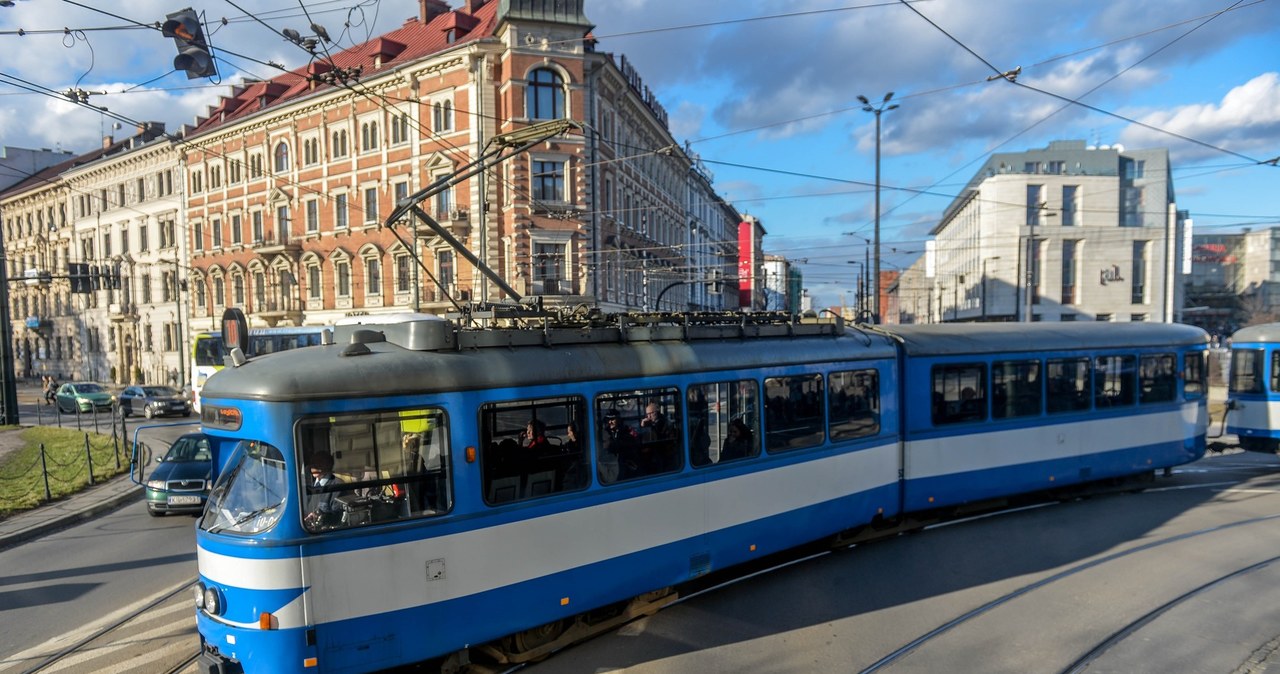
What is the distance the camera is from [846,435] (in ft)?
A: 30.6

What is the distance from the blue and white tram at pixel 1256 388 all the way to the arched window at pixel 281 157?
41.5 metres

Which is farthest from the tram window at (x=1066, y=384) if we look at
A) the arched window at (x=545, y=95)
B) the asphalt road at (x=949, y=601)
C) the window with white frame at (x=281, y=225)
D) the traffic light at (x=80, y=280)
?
the window with white frame at (x=281, y=225)

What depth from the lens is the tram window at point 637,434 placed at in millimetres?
6793

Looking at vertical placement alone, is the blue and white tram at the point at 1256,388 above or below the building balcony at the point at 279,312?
below

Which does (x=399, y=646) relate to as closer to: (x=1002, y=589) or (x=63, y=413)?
(x=1002, y=589)

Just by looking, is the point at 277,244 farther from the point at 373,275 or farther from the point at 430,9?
the point at 430,9

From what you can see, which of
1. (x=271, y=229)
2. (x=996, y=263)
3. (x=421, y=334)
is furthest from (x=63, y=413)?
(x=996, y=263)

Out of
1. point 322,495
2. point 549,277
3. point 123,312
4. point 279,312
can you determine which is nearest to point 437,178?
point 549,277

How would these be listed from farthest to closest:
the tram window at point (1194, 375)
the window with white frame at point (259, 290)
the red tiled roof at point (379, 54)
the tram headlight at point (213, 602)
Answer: the window with white frame at point (259, 290) → the red tiled roof at point (379, 54) → the tram window at point (1194, 375) → the tram headlight at point (213, 602)

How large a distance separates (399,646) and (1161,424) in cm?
1283

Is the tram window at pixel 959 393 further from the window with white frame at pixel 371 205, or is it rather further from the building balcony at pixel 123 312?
the building balcony at pixel 123 312

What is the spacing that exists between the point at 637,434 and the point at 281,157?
4084cm

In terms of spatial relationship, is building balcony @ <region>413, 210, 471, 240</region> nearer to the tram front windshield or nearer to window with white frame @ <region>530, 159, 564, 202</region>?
window with white frame @ <region>530, 159, 564, 202</region>

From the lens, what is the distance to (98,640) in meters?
7.30
